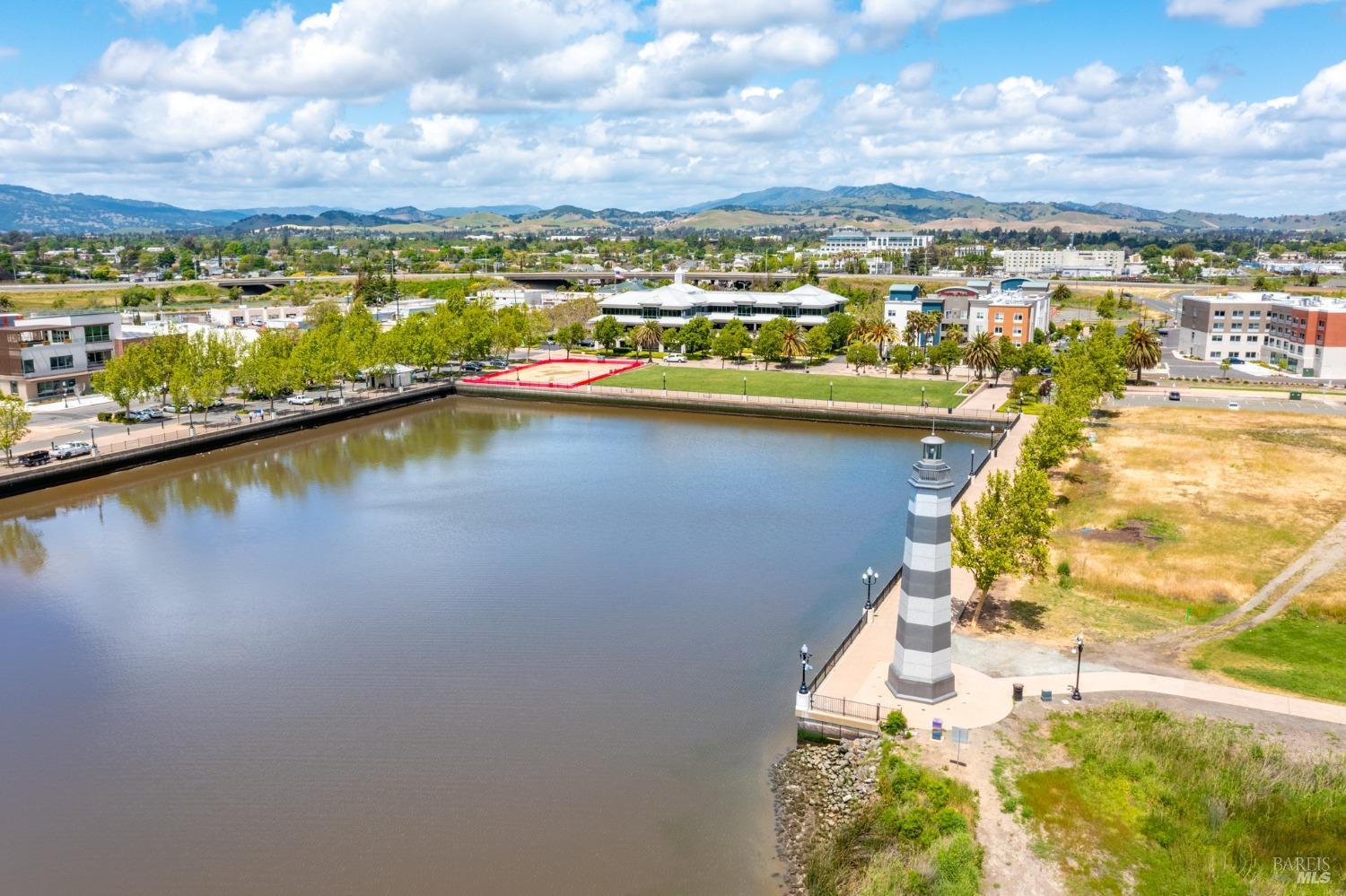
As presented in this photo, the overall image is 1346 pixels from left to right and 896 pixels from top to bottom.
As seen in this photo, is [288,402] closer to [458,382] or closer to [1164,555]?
[458,382]

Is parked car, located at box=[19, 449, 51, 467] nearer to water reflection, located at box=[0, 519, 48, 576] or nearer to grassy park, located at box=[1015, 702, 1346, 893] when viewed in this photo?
water reflection, located at box=[0, 519, 48, 576]

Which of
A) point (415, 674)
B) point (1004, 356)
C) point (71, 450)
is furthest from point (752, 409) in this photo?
point (415, 674)

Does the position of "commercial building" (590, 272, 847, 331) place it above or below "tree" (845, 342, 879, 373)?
above

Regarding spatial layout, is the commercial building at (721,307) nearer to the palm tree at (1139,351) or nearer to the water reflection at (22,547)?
the palm tree at (1139,351)

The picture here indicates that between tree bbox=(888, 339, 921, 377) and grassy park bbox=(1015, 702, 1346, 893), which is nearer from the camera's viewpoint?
grassy park bbox=(1015, 702, 1346, 893)

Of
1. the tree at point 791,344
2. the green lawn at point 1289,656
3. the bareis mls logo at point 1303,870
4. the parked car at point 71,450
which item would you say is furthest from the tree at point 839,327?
the bareis mls logo at point 1303,870

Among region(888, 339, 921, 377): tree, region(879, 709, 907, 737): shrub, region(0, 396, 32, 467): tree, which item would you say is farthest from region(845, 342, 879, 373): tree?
region(879, 709, 907, 737): shrub
